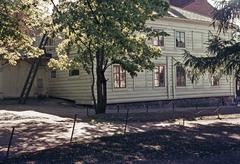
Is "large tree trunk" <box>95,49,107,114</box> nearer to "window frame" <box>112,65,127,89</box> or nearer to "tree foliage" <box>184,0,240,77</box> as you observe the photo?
"tree foliage" <box>184,0,240,77</box>

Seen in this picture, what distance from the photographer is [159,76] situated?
36500 mm

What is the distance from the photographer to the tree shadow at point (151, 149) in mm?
12531

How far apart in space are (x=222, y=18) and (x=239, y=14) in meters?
0.84

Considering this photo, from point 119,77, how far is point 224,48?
1329cm

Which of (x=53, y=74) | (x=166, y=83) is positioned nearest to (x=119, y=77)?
(x=166, y=83)

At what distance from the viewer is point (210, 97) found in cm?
4034

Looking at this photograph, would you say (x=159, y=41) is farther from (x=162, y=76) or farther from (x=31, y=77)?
(x=31, y=77)

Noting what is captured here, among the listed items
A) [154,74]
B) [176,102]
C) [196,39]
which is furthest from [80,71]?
[196,39]

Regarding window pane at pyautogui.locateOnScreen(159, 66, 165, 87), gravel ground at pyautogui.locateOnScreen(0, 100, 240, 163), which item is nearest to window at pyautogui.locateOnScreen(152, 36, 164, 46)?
window pane at pyautogui.locateOnScreen(159, 66, 165, 87)

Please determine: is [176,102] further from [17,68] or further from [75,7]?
[75,7]

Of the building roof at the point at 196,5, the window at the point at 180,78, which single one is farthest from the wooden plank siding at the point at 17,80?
the building roof at the point at 196,5

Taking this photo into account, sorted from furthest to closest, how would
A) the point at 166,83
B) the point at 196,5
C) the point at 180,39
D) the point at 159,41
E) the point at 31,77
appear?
the point at 196,5, the point at 180,39, the point at 166,83, the point at 159,41, the point at 31,77

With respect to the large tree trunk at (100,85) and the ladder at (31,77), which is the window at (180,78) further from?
the large tree trunk at (100,85)

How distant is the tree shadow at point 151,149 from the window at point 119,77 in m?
15.9
